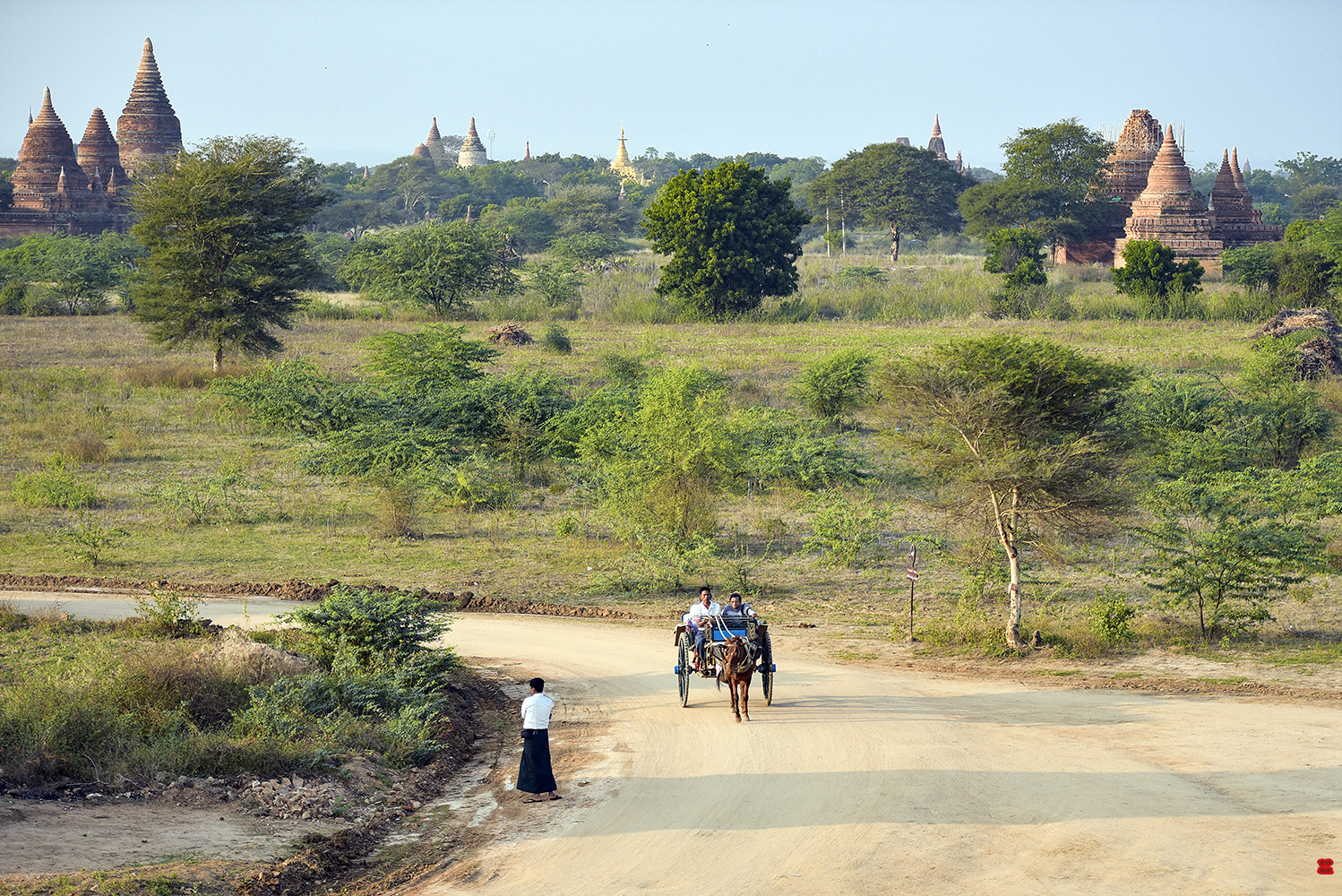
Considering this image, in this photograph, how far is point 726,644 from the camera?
12.7 meters

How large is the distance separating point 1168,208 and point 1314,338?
29435 mm

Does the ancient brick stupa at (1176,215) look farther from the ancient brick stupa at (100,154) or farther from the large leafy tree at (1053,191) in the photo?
the ancient brick stupa at (100,154)

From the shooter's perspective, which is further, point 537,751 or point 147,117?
point 147,117

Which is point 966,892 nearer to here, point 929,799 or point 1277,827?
point 929,799

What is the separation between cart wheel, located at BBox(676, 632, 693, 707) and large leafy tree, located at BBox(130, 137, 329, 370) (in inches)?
1062

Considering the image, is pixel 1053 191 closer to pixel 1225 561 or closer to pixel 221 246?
pixel 221 246

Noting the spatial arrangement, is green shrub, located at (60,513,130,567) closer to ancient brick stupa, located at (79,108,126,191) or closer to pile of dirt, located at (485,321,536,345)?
pile of dirt, located at (485,321,536,345)

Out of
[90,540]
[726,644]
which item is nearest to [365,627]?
[726,644]

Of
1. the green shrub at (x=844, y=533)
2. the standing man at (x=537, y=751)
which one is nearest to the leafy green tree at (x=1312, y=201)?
the green shrub at (x=844, y=533)

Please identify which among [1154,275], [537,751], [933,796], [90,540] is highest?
[1154,275]

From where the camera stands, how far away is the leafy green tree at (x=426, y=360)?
29.7 meters

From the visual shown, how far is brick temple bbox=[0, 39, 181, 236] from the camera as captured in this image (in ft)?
235

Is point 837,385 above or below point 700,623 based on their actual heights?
above

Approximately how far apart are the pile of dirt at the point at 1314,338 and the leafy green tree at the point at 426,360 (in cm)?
2254
